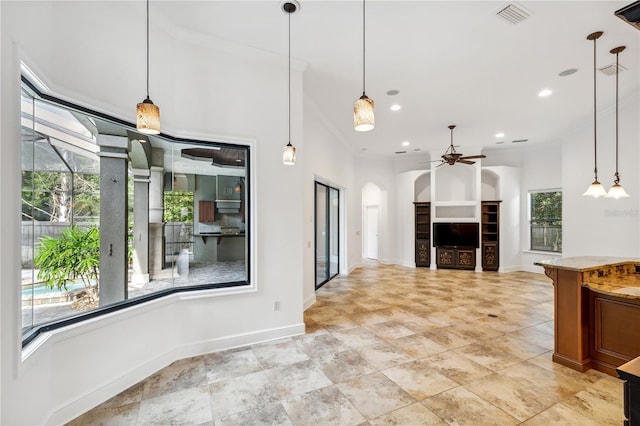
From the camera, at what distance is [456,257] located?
8781mm

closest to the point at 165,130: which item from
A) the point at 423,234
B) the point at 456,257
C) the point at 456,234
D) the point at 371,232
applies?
the point at 423,234

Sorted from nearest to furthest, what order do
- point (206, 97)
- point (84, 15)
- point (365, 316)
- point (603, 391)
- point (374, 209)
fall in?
point (84, 15) < point (603, 391) < point (206, 97) < point (365, 316) < point (374, 209)

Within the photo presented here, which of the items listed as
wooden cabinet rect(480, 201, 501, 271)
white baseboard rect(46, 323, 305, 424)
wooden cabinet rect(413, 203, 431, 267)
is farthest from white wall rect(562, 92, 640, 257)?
white baseboard rect(46, 323, 305, 424)

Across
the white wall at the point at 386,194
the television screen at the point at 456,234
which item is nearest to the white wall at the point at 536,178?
the television screen at the point at 456,234

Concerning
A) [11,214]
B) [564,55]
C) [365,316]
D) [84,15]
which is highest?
[564,55]

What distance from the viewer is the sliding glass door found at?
6414mm

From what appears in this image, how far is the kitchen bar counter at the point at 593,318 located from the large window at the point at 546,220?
5.64 metres

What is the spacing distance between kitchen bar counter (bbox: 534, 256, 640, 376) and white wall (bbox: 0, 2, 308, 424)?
309cm

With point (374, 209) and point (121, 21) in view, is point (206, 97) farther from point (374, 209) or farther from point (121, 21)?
point (374, 209)

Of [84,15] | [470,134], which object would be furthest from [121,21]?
[470,134]

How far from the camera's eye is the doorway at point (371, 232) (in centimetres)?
1088

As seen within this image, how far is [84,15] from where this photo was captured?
2.41 meters

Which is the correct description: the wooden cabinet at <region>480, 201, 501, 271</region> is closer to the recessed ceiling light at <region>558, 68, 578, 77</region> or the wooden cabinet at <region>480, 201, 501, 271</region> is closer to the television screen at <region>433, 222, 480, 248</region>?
the television screen at <region>433, 222, 480, 248</region>

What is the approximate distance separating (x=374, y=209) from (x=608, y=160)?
6.53m
